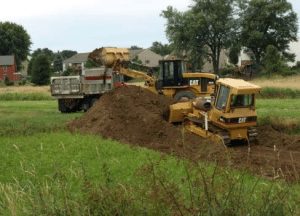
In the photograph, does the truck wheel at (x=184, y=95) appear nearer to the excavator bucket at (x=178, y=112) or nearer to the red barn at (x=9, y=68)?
the excavator bucket at (x=178, y=112)

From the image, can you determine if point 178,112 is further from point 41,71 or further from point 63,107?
point 41,71

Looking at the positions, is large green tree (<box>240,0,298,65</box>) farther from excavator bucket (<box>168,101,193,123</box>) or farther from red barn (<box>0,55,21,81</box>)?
excavator bucket (<box>168,101,193,123</box>)

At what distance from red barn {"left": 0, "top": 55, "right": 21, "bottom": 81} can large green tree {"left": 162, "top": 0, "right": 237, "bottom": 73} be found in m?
44.2

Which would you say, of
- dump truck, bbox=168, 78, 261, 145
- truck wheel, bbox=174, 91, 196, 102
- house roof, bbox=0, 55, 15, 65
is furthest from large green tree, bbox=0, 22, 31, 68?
dump truck, bbox=168, 78, 261, 145

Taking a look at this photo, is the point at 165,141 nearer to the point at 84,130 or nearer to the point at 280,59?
the point at 84,130

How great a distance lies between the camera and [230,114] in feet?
60.6

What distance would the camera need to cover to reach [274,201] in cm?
650

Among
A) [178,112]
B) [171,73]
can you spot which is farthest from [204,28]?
[178,112]

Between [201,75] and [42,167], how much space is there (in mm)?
16767

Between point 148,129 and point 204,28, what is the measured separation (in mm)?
64953

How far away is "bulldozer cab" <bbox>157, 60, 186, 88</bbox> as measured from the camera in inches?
1147

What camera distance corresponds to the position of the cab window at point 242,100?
1861 centimetres

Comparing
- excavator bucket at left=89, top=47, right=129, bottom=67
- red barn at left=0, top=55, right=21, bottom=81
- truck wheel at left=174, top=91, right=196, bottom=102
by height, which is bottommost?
red barn at left=0, top=55, right=21, bottom=81

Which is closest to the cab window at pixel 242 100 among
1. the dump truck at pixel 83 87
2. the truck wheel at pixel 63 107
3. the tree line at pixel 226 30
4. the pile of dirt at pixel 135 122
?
the pile of dirt at pixel 135 122
